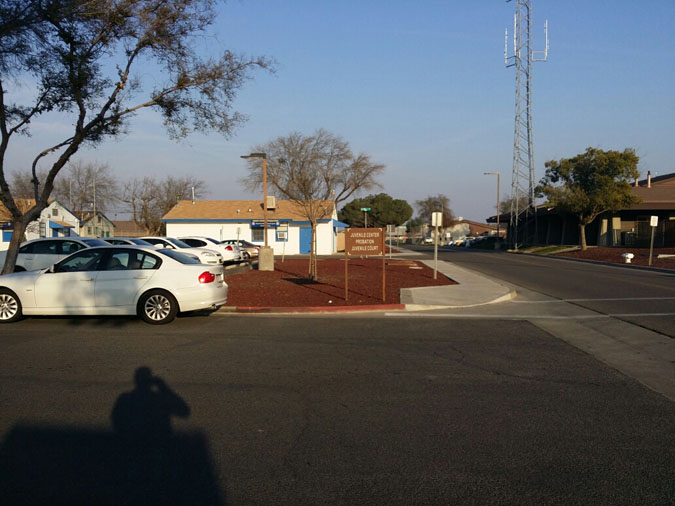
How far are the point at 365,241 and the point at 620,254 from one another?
3090 cm

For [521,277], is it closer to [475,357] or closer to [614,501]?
[475,357]

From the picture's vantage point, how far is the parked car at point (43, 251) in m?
18.1

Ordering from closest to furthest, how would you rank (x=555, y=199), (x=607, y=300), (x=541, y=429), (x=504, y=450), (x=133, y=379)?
(x=504, y=450) → (x=541, y=429) → (x=133, y=379) → (x=607, y=300) → (x=555, y=199)

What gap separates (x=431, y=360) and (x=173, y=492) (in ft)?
16.3

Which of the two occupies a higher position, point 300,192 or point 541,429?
point 300,192

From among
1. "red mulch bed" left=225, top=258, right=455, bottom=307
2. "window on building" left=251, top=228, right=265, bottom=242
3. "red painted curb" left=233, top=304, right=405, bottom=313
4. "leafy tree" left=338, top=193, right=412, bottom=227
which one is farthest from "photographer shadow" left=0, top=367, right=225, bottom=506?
"leafy tree" left=338, top=193, right=412, bottom=227

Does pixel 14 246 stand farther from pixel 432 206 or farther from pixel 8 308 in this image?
pixel 432 206

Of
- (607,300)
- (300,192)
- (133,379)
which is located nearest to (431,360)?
(133,379)

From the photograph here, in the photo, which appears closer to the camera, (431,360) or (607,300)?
(431,360)

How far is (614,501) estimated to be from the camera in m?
4.11

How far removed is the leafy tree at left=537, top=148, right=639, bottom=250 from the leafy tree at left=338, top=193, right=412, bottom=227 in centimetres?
4741

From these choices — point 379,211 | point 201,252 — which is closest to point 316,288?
point 201,252

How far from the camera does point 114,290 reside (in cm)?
1148

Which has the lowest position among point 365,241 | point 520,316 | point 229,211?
point 520,316
